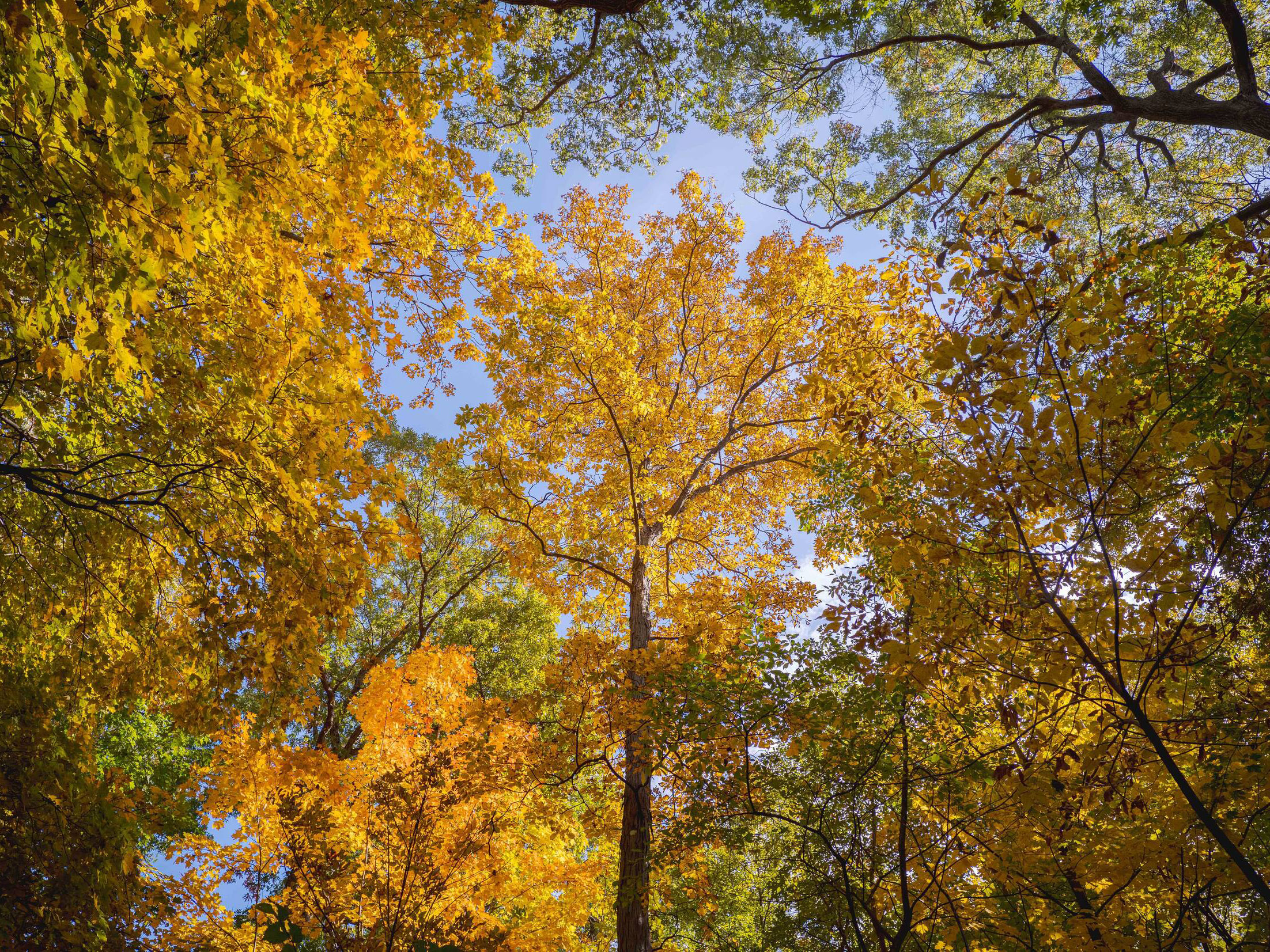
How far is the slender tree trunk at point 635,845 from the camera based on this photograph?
5.71 m

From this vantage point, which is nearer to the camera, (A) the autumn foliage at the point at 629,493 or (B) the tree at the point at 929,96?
(A) the autumn foliage at the point at 629,493

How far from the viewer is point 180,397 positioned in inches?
146

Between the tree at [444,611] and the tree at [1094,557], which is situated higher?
the tree at [444,611]

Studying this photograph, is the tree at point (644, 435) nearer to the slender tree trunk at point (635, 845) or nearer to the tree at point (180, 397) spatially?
the slender tree trunk at point (635, 845)

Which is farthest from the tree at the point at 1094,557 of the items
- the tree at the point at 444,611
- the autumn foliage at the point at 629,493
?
the tree at the point at 444,611

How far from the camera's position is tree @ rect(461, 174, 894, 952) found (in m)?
6.88

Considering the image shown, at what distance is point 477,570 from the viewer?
1486 centimetres

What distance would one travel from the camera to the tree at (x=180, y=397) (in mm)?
2344

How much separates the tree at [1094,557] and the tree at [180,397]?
316 cm

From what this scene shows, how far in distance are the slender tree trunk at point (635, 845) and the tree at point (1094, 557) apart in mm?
2857

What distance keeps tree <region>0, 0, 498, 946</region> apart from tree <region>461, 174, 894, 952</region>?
290 cm

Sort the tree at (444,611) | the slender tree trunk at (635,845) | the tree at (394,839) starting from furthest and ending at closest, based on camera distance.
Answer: the tree at (444,611)
the tree at (394,839)
the slender tree trunk at (635,845)

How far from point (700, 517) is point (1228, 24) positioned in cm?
797

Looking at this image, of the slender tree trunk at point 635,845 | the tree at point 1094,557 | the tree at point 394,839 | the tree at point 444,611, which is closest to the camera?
the tree at point 1094,557
